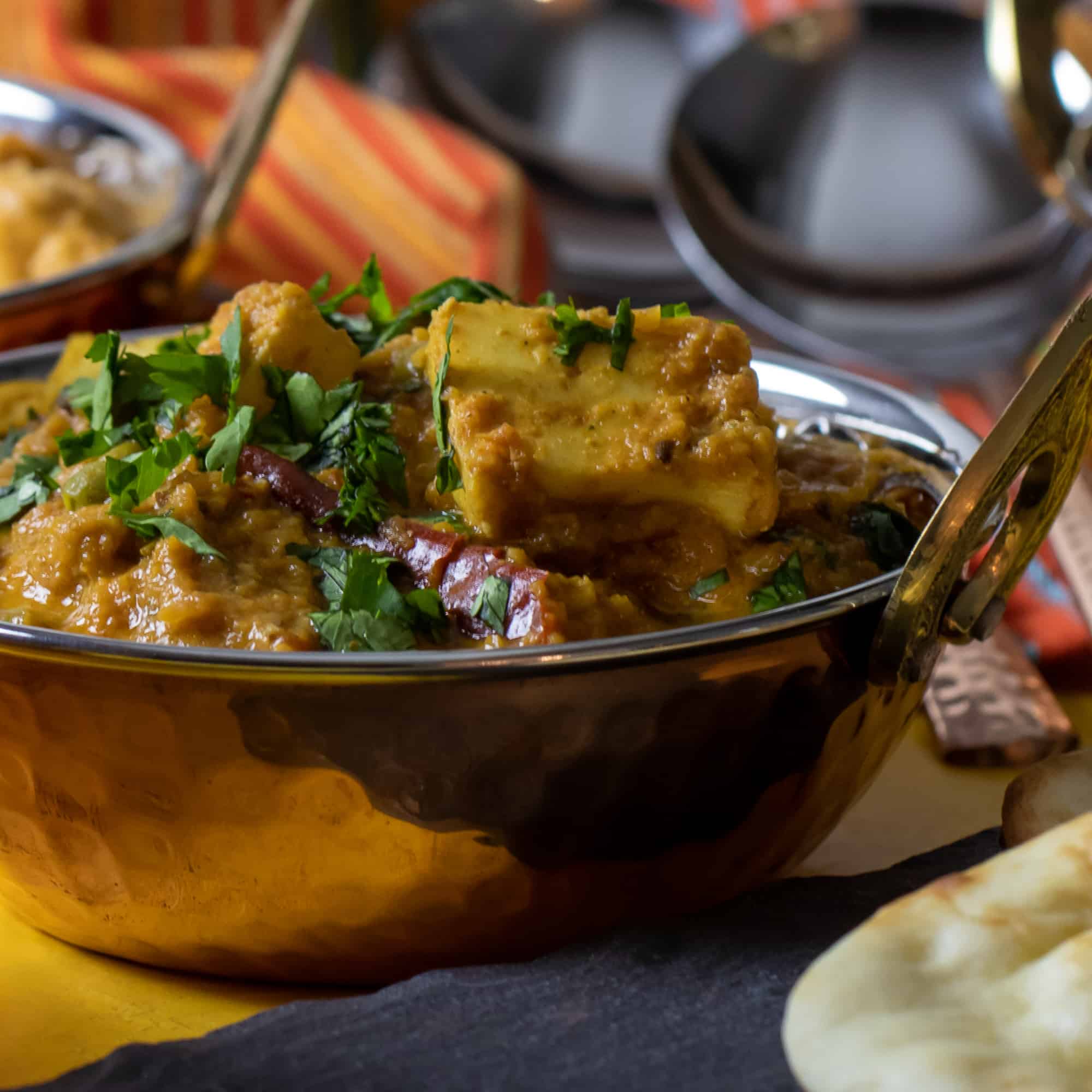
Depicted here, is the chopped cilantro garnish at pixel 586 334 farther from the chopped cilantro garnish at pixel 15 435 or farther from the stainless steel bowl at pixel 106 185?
the stainless steel bowl at pixel 106 185

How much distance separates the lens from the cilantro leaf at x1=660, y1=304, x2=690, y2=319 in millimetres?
1750

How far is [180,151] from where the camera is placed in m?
3.71

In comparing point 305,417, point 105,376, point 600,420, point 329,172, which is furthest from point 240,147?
point 600,420

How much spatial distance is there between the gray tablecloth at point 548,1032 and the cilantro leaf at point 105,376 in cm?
74

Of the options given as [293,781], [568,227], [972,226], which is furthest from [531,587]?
[568,227]

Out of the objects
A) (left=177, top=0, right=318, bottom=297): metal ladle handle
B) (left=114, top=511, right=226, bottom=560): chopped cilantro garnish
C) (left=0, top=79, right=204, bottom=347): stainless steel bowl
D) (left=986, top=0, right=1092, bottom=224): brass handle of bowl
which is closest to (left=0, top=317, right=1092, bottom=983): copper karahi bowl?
(left=114, top=511, right=226, bottom=560): chopped cilantro garnish

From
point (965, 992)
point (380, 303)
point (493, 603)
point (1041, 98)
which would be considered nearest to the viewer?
point (965, 992)

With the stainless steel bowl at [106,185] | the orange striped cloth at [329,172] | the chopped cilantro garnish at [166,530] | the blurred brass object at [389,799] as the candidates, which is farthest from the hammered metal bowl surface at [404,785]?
the orange striped cloth at [329,172]

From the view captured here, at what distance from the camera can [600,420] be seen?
5.37 feet

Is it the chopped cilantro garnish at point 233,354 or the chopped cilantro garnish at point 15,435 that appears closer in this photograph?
the chopped cilantro garnish at point 233,354

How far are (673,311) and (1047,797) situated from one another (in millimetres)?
658

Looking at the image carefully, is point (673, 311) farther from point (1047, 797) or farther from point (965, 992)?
point (965, 992)

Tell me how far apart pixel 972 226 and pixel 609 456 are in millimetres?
3512

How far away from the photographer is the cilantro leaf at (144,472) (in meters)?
1.69
